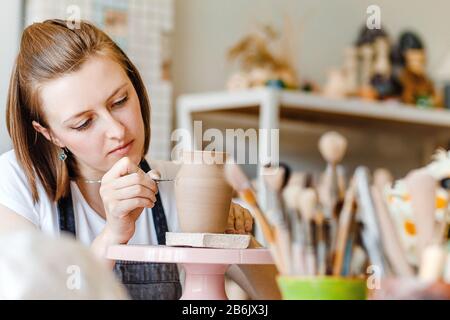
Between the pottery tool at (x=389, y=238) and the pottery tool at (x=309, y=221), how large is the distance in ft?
0.16

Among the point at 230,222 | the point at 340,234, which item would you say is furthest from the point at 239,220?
the point at 340,234

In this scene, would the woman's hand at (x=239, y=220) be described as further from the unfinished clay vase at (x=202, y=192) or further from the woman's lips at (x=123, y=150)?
the woman's lips at (x=123, y=150)

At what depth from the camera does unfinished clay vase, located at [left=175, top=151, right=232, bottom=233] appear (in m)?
0.90

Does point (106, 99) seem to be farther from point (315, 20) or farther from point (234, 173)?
point (315, 20)

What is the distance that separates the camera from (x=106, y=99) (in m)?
0.95

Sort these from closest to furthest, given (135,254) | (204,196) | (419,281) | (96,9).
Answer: (419,281), (135,254), (204,196), (96,9)

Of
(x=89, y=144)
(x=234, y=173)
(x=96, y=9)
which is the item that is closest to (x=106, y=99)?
(x=89, y=144)

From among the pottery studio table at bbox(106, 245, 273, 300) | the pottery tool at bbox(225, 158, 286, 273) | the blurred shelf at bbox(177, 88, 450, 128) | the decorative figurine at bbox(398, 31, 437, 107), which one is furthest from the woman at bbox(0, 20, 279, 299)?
the decorative figurine at bbox(398, 31, 437, 107)

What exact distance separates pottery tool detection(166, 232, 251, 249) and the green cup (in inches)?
7.7

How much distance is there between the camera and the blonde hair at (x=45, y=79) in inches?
38.0

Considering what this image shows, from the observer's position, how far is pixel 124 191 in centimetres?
88

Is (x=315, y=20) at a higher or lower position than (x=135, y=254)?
higher
